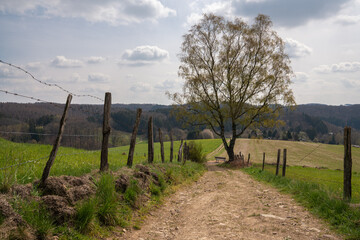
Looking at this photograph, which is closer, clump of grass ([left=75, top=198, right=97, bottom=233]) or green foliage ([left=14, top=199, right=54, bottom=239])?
green foliage ([left=14, top=199, right=54, bottom=239])

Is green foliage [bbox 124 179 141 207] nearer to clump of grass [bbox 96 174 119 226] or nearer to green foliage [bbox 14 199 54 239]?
clump of grass [bbox 96 174 119 226]

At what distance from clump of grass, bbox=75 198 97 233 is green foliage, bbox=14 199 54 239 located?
50cm

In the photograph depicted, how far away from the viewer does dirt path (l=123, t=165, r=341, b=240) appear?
580cm

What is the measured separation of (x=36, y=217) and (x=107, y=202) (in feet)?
5.47

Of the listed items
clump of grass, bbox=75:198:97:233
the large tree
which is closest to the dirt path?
clump of grass, bbox=75:198:97:233

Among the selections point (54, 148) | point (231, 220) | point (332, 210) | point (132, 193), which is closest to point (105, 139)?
point (132, 193)

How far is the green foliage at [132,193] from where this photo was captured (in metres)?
7.01

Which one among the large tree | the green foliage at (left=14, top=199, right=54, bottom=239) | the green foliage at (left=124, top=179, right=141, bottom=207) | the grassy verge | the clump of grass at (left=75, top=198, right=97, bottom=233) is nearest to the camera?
the green foliage at (left=14, top=199, right=54, bottom=239)

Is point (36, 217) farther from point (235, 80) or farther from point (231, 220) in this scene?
point (235, 80)

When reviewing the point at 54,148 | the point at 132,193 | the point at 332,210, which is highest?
the point at 54,148

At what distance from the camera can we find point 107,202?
18.9ft

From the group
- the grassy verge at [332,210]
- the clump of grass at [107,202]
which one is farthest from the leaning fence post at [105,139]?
Answer: the grassy verge at [332,210]

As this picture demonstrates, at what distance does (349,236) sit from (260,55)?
24480 mm

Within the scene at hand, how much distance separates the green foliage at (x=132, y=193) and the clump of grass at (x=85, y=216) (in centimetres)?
189
